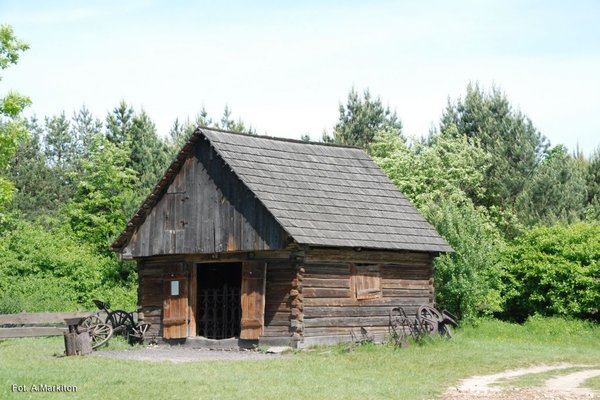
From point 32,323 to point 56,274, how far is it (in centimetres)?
950

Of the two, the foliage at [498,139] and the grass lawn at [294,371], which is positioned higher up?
the foliage at [498,139]

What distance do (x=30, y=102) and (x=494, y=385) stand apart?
16186 mm

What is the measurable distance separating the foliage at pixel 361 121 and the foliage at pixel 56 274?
22.9 m

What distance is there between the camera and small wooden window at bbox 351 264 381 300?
2742 cm

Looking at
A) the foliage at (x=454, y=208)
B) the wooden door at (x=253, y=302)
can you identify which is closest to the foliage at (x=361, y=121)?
the foliage at (x=454, y=208)

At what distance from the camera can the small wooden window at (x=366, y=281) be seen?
2742 cm

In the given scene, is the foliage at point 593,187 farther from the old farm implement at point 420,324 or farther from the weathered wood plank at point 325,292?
the weathered wood plank at point 325,292

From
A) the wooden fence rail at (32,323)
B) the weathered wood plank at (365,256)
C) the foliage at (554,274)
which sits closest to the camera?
the weathered wood plank at (365,256)

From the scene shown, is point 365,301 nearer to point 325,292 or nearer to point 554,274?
point 325,292

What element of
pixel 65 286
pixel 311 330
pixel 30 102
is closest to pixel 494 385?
pixel 311 330

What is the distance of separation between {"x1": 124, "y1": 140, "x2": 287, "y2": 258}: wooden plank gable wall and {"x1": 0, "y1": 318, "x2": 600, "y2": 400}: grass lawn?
3338 millimetres

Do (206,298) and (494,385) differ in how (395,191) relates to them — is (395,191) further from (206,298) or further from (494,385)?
(494,385)

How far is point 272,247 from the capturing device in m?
25.7

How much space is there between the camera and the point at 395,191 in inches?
1224
